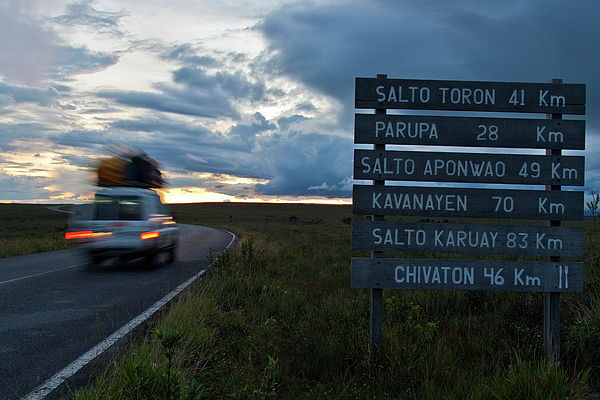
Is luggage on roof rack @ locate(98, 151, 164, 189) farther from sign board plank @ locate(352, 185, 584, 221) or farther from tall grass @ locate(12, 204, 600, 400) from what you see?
sign board plank @ locate(352, 185, 584, 221)

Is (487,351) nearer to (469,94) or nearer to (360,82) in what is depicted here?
(469,94)

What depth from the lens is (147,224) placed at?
915cm

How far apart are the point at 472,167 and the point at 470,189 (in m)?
0.23

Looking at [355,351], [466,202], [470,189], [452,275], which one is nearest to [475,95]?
[470,189]

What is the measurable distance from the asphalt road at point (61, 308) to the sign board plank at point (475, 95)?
3.91 metres

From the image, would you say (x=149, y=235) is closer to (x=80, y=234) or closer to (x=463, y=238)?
(x=80, y=234)

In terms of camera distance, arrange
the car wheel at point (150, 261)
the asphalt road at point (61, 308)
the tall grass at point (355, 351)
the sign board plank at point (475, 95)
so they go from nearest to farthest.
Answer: the tall grass at point (355, 351) < the asphalt road at point (61, 308) < the sign board plank at point (475, 95) < the car wheel at point (150, 261)

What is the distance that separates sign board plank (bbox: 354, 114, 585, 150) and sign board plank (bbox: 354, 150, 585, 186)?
0.13 meters

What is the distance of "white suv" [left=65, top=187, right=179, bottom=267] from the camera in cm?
885

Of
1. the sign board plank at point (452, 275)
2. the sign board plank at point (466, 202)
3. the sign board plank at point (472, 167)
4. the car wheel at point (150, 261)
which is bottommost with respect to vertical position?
the car wheel at point (150, 261)

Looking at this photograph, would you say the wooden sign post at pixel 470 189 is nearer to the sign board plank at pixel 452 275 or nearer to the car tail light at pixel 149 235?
the sign board plank at pixel 452 275

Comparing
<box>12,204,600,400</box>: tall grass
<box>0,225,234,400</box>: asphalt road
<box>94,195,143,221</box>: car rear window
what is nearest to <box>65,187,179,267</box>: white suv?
<box>94,195,143,221</box>: car rear window

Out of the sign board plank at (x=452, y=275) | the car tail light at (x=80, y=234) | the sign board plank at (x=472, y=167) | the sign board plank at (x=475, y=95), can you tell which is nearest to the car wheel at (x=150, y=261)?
the car tail light at (x=80, y=234)

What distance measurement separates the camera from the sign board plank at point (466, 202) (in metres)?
3.59
